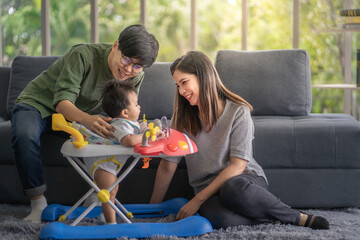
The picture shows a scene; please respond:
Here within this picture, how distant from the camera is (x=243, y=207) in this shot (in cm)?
185

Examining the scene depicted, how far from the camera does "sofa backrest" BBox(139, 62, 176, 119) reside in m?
2.78

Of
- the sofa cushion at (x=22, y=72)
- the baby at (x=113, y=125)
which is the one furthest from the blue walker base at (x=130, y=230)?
the sofa cushion at (x=22, y=72)

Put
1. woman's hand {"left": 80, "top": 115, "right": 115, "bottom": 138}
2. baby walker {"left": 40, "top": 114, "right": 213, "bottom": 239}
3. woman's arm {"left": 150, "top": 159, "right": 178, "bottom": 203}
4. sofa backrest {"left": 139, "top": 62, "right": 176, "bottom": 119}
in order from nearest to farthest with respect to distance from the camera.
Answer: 1. baby walker {"left": 40, "top": 114, "right": 213, "bottom": 239}
2. woman's hand {"left": 80, "top": 115, "right": 115, "bottom": 138}
3. woman's arm {"left": 150, "top": 159, "right": 178, "bottom": 203}
4. sofa backrest {"left": 139, "top": 62, "right": 176, "bottom": 119}

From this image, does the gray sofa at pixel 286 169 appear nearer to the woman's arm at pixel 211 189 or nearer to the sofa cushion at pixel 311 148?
the sofa cushion at pixel 311 148

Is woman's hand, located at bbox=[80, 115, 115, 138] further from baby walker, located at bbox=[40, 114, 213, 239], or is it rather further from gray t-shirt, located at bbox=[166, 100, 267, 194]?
gray t-shirt, located at bbox=[166, 100, 267, 194]

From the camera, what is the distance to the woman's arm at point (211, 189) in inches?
74.6

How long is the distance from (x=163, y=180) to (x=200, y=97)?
0.45m

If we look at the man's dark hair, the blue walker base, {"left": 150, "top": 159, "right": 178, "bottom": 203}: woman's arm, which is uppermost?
the man's dark hair

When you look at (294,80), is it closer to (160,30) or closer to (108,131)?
(108,131)

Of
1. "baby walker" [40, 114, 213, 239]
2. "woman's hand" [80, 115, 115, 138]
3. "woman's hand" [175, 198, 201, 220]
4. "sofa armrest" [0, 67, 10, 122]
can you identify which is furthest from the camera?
"sofa armrest" [0, 67, 10, 122]

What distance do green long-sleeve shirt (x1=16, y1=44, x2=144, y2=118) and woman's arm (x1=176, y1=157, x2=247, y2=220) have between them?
0.70m

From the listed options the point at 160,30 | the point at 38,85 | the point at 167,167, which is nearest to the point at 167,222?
the point at 167,167

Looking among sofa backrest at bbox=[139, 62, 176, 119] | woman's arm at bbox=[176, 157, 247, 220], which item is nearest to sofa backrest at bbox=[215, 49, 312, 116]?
sofa backrest at bbox=[139, 62, 176, 119]

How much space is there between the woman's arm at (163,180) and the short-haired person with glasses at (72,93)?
Answer: 16.5 inches
